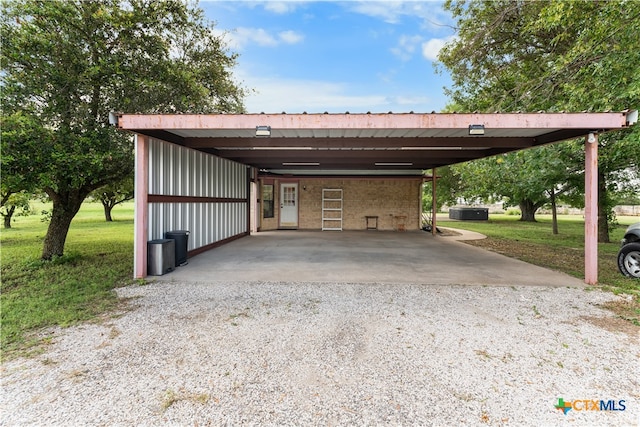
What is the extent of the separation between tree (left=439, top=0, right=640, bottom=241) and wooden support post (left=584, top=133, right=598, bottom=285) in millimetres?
1130

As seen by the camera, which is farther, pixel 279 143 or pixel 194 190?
pixel 194 190

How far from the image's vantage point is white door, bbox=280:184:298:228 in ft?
47.3

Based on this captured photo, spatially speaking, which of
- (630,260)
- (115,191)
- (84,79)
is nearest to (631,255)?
(630,260)

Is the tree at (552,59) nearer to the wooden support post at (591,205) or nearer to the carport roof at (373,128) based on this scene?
the wooden support post at (591,205)

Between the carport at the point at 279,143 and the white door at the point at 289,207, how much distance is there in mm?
4752

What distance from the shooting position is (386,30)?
1464cm

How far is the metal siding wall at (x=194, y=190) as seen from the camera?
19.8 ft

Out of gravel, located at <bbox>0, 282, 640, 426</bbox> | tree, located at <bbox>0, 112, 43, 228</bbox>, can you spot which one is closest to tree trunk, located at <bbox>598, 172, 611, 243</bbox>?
gravel, located at <bbox>0, 282, 640, 426</bbox>

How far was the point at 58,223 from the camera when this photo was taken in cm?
687

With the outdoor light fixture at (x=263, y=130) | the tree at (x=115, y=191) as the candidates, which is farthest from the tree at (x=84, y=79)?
the outdoor light fixture at (x=263, y=130)

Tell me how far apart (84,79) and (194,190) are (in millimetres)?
2904

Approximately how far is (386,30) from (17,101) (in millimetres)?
13974

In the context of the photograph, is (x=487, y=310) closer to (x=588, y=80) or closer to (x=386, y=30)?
(x=588, y=80)

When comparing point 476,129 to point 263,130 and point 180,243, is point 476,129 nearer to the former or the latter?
point 263,130
